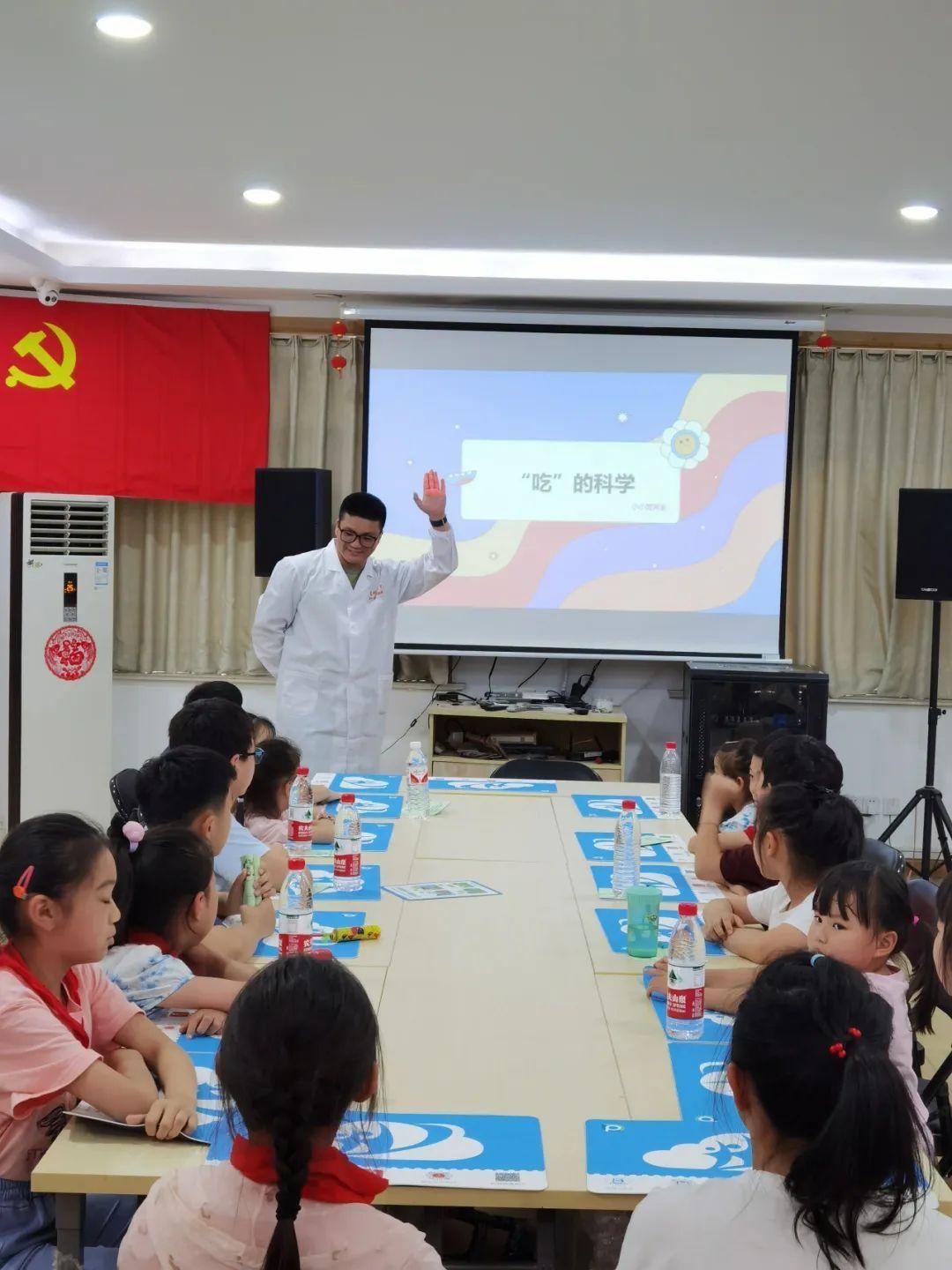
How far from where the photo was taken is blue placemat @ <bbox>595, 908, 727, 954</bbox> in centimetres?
249

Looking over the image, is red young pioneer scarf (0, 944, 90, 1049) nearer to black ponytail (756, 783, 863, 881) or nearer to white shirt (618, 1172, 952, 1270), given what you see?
white shirt (618, 1172, 952, 1270)

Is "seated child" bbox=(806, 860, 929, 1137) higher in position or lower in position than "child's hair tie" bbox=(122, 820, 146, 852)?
lower

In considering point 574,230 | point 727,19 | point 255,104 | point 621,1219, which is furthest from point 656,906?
point 574,230

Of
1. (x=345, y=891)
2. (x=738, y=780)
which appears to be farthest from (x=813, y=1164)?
(x=738, y=780)

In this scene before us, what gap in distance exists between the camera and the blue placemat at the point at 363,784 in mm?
4012

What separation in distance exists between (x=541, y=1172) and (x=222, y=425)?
4773 mm

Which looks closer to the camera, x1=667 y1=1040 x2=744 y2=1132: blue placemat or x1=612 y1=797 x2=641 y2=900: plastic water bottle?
x1=667 y1=1040 x2=744 y2=1132: blue placemat

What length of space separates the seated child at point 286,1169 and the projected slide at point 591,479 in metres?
4.61

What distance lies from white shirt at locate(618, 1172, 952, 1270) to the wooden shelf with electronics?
4.25m

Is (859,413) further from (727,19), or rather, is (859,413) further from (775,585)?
(727,19)

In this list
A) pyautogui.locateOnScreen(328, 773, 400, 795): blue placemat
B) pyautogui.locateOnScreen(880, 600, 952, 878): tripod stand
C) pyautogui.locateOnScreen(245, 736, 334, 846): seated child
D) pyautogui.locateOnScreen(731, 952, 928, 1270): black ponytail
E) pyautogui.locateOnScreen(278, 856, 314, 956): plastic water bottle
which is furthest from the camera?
pyautogui.locateOnScreen(880, 600, 952, 878): tripod stand

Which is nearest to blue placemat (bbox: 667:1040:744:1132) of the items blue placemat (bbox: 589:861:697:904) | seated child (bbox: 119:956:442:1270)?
seated child (bbox: 119:956:442:1270)

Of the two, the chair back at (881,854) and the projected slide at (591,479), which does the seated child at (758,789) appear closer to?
the chair back at (881,854)

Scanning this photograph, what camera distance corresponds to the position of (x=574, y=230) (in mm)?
5000
